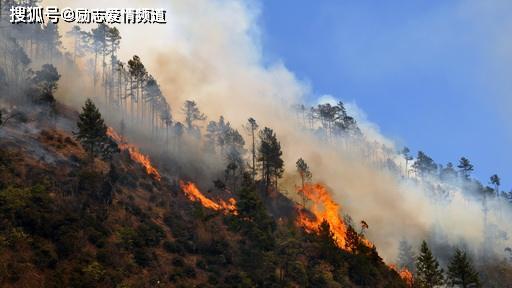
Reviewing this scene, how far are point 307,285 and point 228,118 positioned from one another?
288 feet

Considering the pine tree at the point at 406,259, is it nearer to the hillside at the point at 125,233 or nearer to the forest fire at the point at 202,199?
the hillside at the point at 125,233

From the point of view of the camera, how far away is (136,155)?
81.1 m

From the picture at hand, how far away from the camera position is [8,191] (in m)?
43.0

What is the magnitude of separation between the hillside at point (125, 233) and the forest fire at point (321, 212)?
18.3 metres

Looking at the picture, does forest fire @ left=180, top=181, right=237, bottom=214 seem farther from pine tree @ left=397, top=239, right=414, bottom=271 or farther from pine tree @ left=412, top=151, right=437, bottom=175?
pine tree @ left=412, top=151, right=437, bottom=175

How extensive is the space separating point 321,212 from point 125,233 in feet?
214

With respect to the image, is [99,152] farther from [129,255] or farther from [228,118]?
[228,118]

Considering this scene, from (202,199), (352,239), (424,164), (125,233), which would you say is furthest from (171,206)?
(424,164)

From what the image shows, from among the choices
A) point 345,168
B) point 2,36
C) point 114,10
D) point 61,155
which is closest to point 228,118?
point 345,168

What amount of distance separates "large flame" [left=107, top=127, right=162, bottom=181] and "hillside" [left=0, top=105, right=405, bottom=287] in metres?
1.71

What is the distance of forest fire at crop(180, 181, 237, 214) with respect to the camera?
77.0 metres

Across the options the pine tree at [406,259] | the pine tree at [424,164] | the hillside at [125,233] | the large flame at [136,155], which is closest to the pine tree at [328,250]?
the hillside at [125,233]

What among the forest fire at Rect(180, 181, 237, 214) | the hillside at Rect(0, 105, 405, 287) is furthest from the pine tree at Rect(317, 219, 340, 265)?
the forest fire at Rect(180, 181, 237, 214)

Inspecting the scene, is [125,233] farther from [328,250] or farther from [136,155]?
[136,155]
